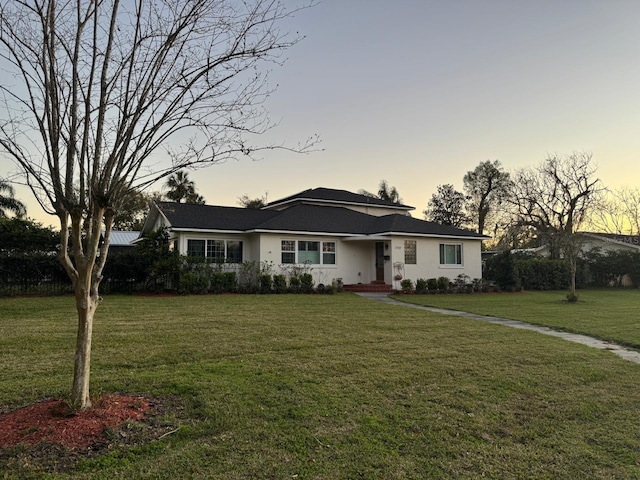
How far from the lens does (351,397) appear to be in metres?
4.74

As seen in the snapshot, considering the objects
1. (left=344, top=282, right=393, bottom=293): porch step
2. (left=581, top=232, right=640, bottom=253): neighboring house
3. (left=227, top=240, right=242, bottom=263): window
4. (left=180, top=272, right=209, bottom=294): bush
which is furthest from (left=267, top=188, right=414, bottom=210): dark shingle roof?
(left=581, top=232, right=640, bottom=253): neighboring house

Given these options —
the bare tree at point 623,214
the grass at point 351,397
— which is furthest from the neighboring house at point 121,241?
the bare tree at point 623,214

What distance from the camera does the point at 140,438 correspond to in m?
3.59

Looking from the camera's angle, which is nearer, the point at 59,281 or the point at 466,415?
the point at 466,415

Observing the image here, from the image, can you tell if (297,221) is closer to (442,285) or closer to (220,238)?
(220,238)

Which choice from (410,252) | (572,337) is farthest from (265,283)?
(572,337)

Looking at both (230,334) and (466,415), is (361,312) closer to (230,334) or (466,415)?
(230,334)

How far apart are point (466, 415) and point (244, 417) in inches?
87.8

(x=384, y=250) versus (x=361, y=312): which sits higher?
(x=384, y=250)

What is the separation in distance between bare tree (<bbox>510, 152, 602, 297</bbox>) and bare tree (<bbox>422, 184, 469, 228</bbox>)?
39.7 feet

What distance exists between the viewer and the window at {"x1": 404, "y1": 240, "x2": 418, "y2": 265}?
22.2 meters

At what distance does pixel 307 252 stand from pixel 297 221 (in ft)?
5.78

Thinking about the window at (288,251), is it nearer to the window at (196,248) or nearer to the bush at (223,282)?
the bush at (223,282)

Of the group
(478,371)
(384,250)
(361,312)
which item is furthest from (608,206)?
(478,371)
